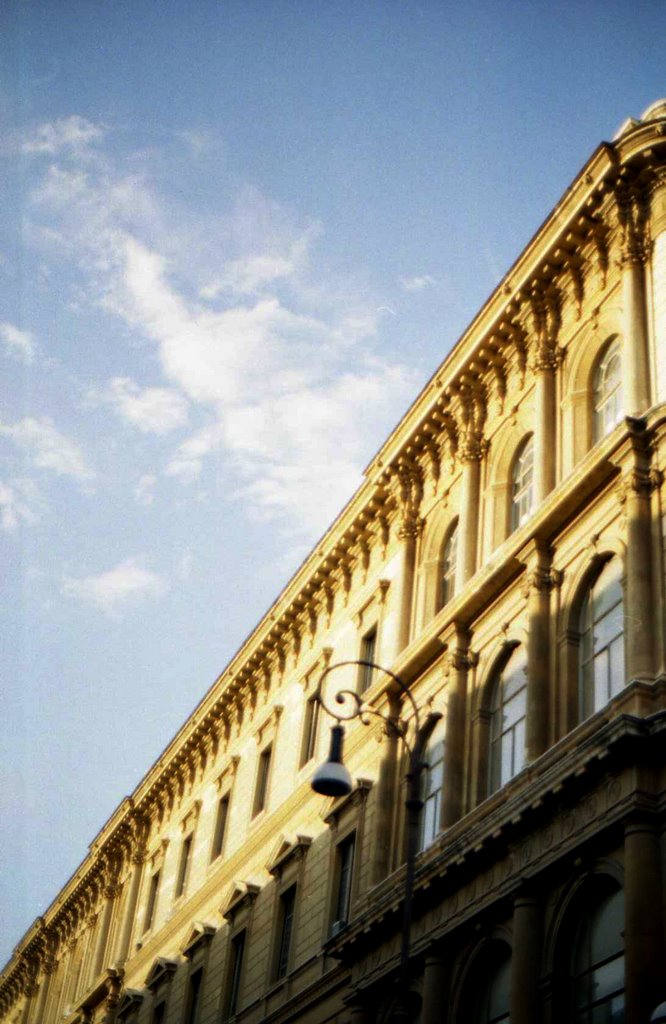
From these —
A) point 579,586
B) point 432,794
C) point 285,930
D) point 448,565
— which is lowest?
point 285,930

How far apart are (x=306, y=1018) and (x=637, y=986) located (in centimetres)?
1325

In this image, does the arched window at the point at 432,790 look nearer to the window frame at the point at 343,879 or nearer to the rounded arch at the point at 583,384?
the window frame at the point at 343,879

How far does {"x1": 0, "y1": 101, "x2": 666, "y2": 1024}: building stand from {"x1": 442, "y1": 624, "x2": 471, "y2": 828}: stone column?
1.9 inches

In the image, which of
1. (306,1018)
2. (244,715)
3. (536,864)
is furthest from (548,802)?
(244,715)

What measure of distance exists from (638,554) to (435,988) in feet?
27.1

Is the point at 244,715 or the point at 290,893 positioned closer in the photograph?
the point at 290,893

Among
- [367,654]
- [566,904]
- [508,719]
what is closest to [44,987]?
[367,654]

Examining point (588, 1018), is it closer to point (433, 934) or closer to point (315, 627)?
point (433, 934)

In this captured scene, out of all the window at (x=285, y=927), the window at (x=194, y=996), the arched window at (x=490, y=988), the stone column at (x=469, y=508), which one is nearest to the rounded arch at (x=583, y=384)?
the stone column at (x=469, y=508)

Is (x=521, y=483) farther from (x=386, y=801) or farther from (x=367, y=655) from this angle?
(x=386, y=801)

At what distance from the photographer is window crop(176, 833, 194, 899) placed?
44.1m

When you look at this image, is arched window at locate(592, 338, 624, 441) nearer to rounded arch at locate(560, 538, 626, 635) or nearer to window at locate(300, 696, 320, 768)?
rounded arch at locate(560, 538, 626, 635)

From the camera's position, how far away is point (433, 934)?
24.9 m

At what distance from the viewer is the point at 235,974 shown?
36.4 metres
